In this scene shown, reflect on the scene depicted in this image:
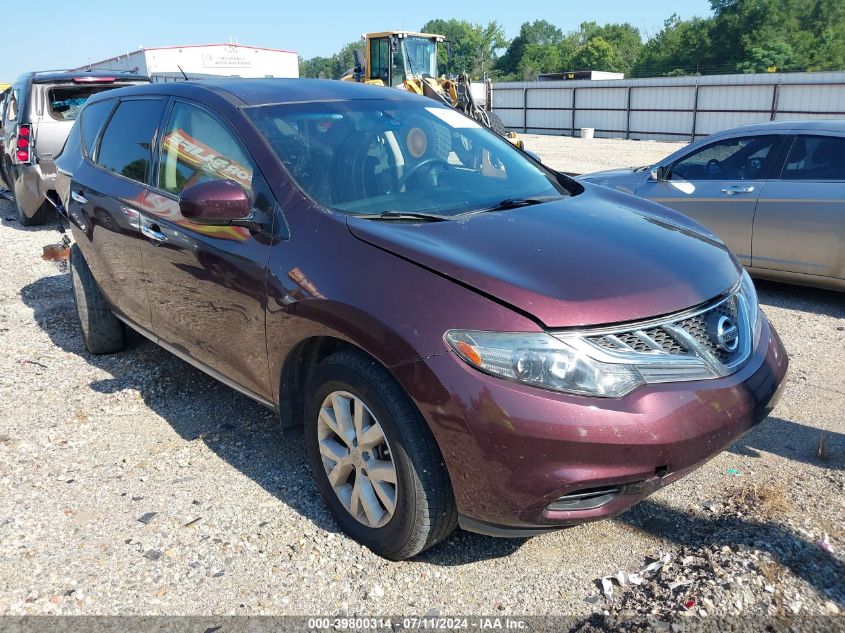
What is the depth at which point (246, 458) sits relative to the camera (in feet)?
12.3

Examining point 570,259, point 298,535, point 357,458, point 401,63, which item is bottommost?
point 298,535

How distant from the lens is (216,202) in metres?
3.10

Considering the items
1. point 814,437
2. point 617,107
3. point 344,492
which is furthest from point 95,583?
point 617,107

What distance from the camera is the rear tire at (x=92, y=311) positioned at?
4.99 metres

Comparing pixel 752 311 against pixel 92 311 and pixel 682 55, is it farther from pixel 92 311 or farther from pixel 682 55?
pixel 682 55

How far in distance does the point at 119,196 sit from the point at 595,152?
20941mm

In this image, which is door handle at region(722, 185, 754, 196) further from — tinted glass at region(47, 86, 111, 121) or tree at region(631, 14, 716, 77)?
tree at region(631, 14, 716, 77)

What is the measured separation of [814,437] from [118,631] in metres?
3.45

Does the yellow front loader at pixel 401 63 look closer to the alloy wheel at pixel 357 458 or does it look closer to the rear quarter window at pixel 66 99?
the rear quarter window at pixel 66 99

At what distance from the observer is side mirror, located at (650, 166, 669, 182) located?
6895 millimetres

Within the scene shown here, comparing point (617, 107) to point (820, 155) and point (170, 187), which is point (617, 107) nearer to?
point (820, 155)

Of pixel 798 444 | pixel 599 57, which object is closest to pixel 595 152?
pixel 798 444

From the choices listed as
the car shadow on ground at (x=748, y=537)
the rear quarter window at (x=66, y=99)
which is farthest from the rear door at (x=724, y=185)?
the rear quarter window at (x=66, y=99)

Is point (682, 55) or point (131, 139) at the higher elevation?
point (682, 55)
